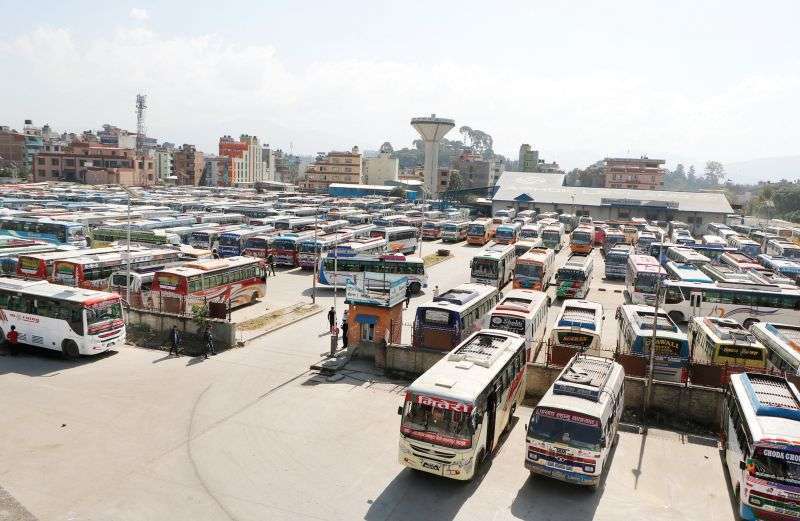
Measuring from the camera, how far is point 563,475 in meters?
12.9

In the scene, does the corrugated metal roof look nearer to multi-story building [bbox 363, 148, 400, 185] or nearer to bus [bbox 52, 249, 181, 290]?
multi-story building [bbox 363, 148, 400, 185]

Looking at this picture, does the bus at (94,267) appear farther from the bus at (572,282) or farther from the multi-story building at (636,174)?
the multi-story building at (636,174)

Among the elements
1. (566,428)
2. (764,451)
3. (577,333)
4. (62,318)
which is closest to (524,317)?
(577,333)

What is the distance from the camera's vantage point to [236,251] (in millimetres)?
43562

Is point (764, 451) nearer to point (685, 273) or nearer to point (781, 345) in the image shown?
point (781, 345)

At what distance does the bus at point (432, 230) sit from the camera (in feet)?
217

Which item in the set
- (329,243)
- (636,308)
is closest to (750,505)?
(636,308)

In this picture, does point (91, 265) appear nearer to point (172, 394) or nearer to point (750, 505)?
point (172, 394)

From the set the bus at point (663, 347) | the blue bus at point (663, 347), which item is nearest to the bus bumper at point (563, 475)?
the blue bus at point (663, 347)

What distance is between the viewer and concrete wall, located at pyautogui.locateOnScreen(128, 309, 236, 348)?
23.4 metres

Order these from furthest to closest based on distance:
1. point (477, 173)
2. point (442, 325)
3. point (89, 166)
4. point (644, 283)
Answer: point (477, 173), point (89, 166), point (644, 283), point (442, 325)

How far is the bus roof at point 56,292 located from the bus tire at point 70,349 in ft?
4.98

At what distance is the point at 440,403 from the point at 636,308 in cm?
1408

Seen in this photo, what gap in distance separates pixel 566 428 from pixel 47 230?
44.5 m
